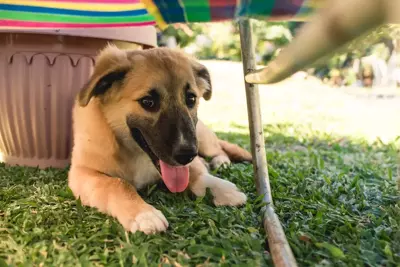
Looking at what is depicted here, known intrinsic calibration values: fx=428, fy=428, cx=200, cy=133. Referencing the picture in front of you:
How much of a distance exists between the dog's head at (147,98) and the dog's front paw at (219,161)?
741 mm

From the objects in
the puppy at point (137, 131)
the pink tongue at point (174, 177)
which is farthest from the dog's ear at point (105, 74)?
the pink tongue at point (174, 177)

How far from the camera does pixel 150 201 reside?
2150mm

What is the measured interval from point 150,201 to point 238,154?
128cm

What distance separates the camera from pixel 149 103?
216 centimetres

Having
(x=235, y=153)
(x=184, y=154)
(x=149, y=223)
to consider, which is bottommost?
(x=235, y=153)

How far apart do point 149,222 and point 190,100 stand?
2.66 ft

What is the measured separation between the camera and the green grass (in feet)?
4.77

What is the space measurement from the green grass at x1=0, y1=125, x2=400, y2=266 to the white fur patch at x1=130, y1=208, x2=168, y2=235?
0.04 m

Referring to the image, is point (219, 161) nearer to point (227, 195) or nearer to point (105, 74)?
point (227, 195)

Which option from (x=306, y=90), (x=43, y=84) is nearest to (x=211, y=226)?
(x=43, y=84)

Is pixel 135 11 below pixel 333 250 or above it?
above

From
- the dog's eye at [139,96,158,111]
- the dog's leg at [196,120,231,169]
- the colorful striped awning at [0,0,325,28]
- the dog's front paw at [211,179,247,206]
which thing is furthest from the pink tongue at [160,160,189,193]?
the dog's leg at [196,120,231,169]

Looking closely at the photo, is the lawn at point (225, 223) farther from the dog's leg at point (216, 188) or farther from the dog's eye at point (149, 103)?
the dog's eye at point (149, 103)

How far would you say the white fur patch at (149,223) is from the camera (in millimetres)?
1677
